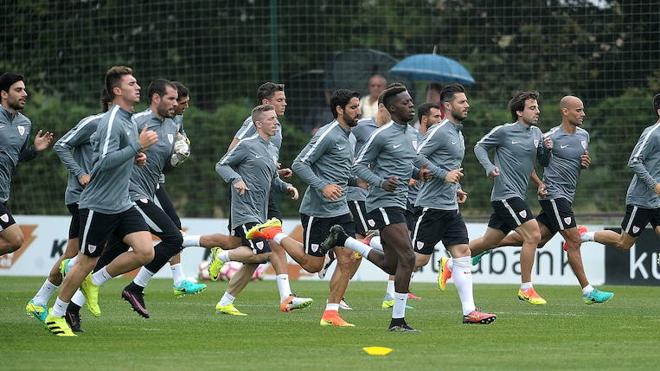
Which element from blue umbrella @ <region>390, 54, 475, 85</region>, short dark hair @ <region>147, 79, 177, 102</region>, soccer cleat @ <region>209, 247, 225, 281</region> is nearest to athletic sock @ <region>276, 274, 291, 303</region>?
soccer cleat @ <region>209, 247, 225, 281</region>

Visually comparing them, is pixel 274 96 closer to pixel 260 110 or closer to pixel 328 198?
pixel 260 110

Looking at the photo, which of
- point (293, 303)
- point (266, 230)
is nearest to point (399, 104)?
point (266, 230)

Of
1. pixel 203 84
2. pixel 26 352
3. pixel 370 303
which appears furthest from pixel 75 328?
pixel 203 84

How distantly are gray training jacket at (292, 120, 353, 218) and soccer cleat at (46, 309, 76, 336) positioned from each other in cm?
298

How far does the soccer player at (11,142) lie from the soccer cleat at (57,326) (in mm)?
2618

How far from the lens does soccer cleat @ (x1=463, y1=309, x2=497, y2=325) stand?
14281mm

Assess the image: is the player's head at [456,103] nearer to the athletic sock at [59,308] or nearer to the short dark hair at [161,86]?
the short dark hair at [161,86]

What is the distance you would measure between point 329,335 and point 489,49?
1714 centimetres

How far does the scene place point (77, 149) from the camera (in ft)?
53.5

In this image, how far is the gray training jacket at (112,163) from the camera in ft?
42.7

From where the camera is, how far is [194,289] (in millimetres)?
17391

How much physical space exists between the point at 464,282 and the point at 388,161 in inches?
62.1

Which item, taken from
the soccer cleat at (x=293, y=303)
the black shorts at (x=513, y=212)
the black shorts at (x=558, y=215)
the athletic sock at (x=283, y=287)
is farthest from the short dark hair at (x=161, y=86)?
the black shorts at (x=558, y=215)

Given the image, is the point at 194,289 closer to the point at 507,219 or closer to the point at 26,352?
the point at 507,219
